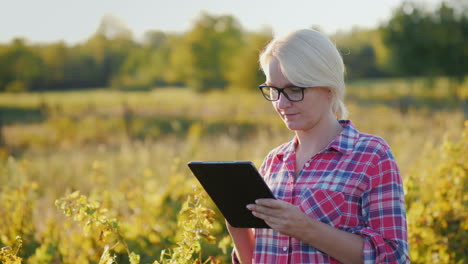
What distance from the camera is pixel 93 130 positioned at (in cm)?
1852

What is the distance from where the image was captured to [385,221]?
182 cm

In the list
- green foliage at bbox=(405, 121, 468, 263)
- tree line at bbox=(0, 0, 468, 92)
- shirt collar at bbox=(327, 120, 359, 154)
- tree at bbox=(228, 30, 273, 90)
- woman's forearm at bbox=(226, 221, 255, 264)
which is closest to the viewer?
shirt collar at bbox=(327, 120, 359, 154)

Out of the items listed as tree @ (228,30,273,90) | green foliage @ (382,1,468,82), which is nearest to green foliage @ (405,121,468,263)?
green foliage @ (382,1,468,82)

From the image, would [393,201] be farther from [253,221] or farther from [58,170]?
[58,170]

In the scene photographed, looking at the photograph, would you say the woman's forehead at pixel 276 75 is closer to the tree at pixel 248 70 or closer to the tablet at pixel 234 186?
the tablet at pixel 234 186

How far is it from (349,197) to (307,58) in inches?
20.4

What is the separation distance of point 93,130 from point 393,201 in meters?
17.6

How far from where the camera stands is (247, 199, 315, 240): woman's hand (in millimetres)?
1732

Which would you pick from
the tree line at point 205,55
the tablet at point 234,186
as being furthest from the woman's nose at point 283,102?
the tree line at point 205,55

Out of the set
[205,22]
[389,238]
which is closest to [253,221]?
[389,238]

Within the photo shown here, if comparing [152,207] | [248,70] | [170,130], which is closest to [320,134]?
[152,207]

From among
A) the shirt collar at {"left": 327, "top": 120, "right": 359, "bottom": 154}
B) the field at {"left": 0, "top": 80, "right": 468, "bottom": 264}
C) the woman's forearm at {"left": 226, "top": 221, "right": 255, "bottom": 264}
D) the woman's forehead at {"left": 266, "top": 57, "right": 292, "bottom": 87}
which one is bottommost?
the field at {"left": 0, "top": 80, "right": 468, "bottom": 264}

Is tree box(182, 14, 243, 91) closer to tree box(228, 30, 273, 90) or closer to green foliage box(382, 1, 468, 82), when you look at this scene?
tree box(228, 30, 273, 90)

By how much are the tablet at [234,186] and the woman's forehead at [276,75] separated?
0.35m
